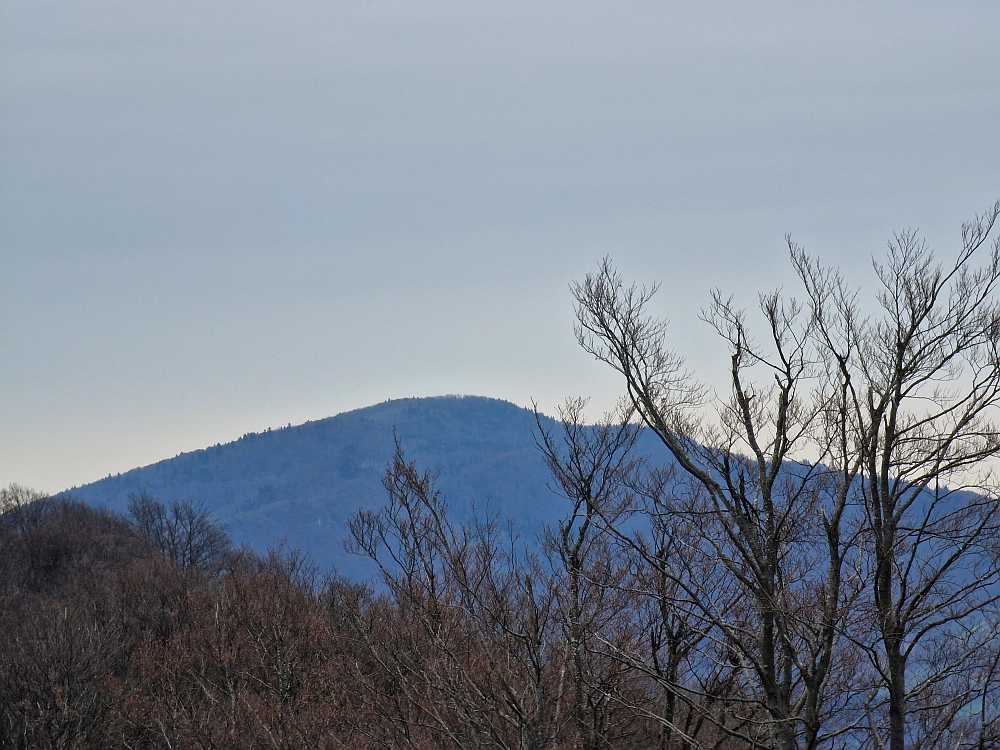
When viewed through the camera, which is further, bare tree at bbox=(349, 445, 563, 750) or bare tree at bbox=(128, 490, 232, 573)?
bare tree at bbox=(128, 490, 232, 573)

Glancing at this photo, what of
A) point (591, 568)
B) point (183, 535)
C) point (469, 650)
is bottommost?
point (469, 650)

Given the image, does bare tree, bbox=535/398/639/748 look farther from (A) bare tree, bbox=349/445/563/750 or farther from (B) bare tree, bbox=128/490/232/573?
(B) bare tree, bbox=128/490/232/573

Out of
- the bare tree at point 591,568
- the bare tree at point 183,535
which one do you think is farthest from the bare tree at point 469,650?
the bare tree at point 183,535

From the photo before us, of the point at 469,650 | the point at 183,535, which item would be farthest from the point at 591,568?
the point at 183,535

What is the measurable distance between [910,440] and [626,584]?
7.46m

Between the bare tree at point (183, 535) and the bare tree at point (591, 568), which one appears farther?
the bare tree at point (183, 535)

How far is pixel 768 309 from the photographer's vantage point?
1711cm

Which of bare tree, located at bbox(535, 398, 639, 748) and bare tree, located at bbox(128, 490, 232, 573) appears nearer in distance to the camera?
bare tree, located at bbox(535, 398, 639, 748)

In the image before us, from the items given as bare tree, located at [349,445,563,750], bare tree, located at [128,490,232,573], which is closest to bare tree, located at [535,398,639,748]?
bare tree, located at [349,445,563,750]

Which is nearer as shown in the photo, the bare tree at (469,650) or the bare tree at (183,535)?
the bare tree at (469,650)

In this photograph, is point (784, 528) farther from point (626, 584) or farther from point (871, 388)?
point (626, 584)

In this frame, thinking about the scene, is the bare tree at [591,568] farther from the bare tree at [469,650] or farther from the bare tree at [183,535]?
the bare tree at [183,535]

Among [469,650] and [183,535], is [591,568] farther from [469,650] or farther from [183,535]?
[183,535]

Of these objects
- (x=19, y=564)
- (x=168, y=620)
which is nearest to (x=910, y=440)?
(x=168, y=620)
